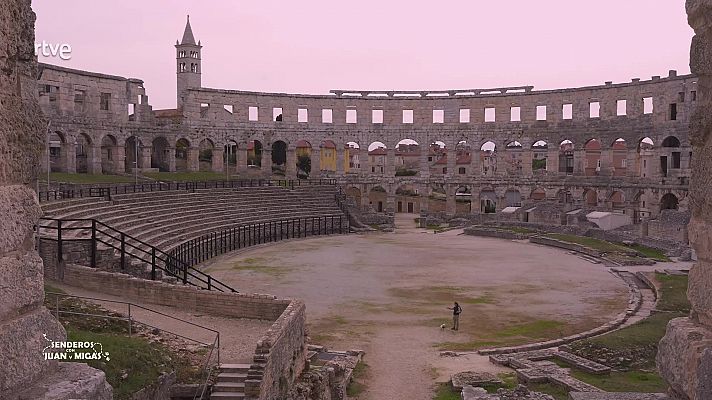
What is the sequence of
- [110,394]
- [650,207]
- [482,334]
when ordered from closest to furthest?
[110,394]
[482,334]
[650,207]

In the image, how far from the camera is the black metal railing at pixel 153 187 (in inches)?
941

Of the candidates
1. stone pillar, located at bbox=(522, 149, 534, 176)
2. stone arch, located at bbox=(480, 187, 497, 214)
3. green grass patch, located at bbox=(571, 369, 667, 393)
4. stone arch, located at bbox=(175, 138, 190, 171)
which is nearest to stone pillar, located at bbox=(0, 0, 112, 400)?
green grass patch, located at bbox=(571, 369, 667, 393)

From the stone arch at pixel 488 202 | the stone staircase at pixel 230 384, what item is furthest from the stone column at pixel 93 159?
the stone arch at pixel 488 202

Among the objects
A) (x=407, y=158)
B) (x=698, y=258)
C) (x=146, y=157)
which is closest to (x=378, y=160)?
(x=407, y=158)

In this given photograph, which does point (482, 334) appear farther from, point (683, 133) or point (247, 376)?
point (683, 133)

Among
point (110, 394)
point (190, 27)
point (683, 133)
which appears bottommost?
point (110, 394)

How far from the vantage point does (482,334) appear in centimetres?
1530

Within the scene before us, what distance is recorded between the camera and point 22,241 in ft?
10.3

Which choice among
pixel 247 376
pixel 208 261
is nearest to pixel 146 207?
pixel 208 261

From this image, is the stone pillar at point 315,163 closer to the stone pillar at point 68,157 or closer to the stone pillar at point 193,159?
the stone pillar at point 193,159

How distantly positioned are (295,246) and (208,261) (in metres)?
6.55

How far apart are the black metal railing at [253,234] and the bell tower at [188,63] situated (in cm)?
3273

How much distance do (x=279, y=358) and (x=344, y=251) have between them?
63.8 ft

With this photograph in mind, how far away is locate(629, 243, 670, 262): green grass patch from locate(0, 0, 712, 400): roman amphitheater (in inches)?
10.0
